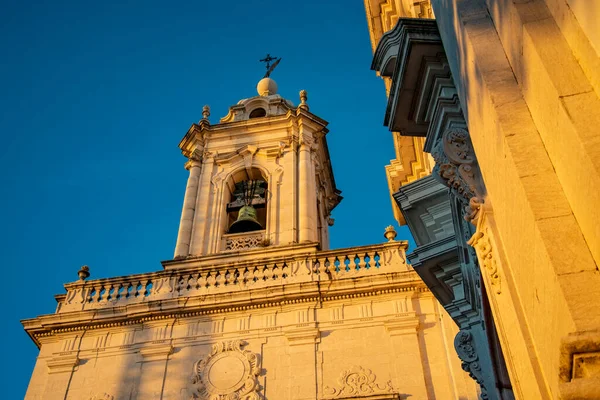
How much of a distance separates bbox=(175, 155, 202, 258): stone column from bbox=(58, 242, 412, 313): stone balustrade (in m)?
2.09

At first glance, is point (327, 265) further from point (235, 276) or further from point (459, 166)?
point (459, 166)

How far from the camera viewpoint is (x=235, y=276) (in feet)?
54.1

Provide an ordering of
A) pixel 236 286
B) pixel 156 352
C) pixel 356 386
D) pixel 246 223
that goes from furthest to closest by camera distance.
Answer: pixel 246 223 → pixel 236 286 → pixel 156 352 → pixel 356 386

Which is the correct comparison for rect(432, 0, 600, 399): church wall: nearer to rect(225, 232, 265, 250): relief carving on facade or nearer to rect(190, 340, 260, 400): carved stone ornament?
rect(190, 340, 260, 400): carved stone ornament

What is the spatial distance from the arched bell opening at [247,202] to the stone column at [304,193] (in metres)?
1.24

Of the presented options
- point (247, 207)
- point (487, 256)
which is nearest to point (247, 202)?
point (247, 207)

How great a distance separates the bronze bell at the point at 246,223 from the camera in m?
19.4

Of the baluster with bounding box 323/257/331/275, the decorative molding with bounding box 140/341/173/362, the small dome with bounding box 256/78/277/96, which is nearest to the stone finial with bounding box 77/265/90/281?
the decorative molding with bounding box 140/341/173/362

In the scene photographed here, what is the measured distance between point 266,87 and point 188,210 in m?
8.42

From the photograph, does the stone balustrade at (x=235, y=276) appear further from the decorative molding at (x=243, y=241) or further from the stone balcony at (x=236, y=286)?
the decorative molding at (x=243, y=241)

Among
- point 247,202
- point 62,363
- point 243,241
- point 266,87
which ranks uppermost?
point 266,87

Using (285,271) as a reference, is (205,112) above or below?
above

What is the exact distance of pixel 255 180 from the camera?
21516 millimetres

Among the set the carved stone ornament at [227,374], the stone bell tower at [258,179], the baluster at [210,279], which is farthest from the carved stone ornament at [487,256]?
the stone bell tower at [258,179]
